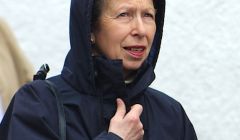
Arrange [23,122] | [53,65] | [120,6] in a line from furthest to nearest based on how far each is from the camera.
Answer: [53,65] < [120,6] < [23,122]

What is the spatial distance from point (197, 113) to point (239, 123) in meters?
0.30

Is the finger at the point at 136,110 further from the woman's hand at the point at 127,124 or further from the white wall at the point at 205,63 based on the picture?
the white wall at the point at 205,63

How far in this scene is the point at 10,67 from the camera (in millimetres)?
3135

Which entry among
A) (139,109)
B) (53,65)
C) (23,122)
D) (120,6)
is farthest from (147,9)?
(53,65)

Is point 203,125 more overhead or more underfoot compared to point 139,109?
more underfoot

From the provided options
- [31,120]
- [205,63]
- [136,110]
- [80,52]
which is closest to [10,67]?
[80,52]

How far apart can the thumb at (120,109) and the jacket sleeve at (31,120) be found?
256 millimetres

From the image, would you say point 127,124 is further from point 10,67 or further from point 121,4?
point 10,67

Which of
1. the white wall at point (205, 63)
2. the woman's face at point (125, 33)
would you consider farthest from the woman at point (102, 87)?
the white wall at point (205, 63)

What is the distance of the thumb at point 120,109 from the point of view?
258cm

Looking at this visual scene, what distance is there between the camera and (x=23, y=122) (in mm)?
2482

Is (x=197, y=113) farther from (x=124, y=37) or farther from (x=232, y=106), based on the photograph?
(x=124, y=37)

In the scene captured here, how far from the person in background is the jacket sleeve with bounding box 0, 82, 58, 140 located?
0.49 m

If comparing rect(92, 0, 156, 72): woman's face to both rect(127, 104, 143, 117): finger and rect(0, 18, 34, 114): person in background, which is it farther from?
rect(0, 18, 34, 114): person in background
